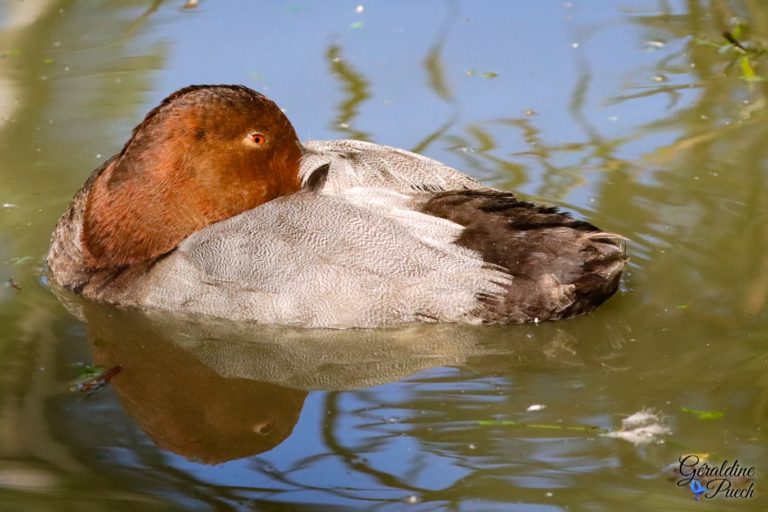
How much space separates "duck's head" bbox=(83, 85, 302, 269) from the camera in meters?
5.85

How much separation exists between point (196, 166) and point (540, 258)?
1686 mm

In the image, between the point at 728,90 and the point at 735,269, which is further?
the point at 728,90

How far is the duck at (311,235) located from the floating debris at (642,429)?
3.05 ft

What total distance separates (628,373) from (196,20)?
5414mm

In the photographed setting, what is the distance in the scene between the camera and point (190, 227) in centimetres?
595

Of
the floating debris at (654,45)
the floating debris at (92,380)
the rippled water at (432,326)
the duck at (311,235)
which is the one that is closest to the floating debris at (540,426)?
the rippled water at (432,326)

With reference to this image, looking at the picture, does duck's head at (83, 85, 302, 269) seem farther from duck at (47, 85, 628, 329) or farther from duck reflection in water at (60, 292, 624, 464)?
duck reflection in water at (60, 292, 624, 464)

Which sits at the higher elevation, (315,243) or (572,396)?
(315,243)

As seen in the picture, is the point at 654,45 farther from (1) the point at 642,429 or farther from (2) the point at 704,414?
(1) the point at 642,429

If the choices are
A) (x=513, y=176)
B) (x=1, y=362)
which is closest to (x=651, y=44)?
(x=513, y=176)

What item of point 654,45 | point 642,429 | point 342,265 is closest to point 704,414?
point 642,429

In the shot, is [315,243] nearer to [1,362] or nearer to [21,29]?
[1,362]

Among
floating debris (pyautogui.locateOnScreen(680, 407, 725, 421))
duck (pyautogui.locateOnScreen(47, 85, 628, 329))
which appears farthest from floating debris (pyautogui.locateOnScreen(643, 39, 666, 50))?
floating debris (pyautogui.locateOnScreen(680, 407, 725, 421))

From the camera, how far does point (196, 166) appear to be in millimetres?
5914
